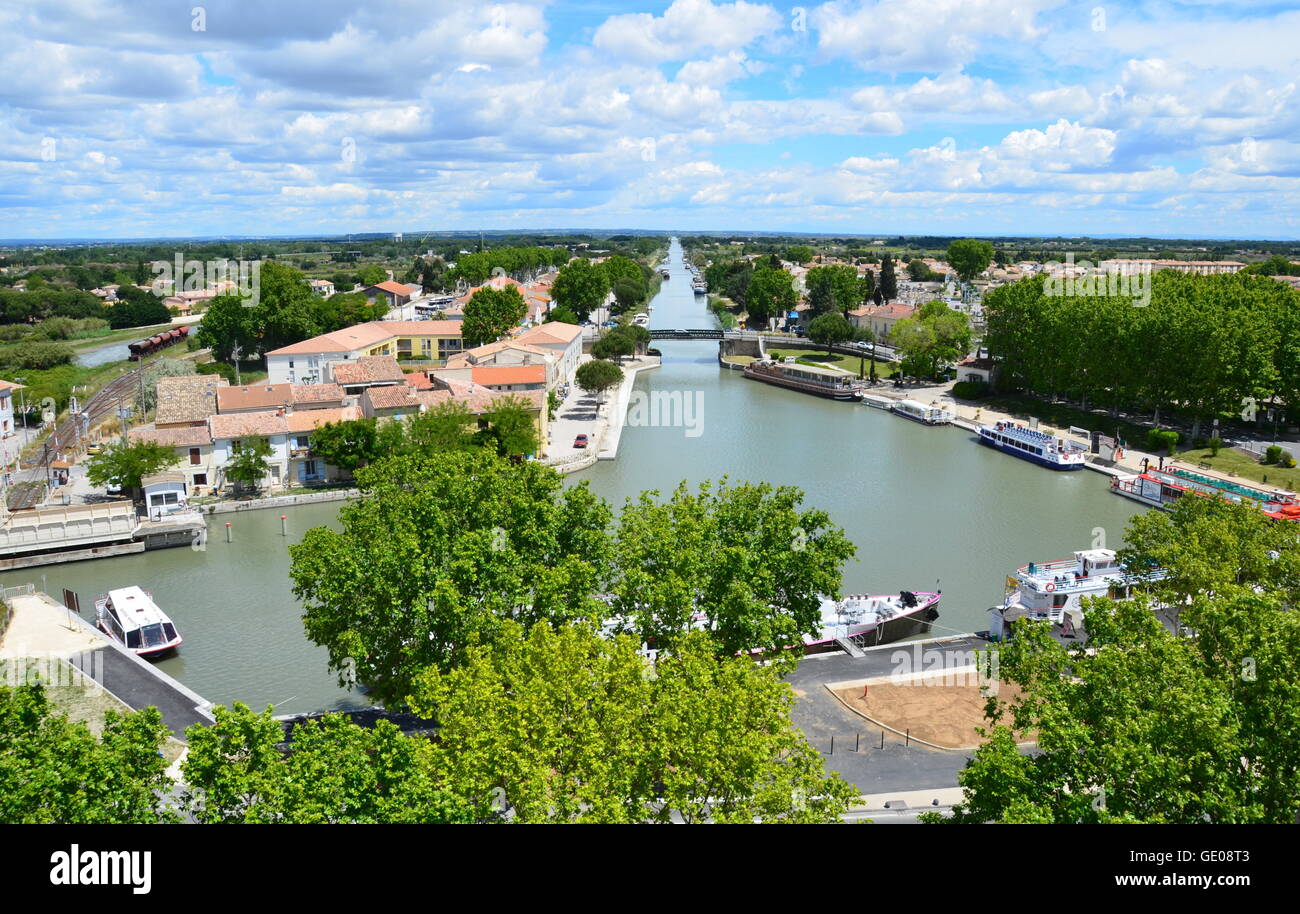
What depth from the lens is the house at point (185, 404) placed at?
26.3m

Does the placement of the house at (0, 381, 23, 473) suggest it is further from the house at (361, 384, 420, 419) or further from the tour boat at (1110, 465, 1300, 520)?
the tour boat at (1110, 465, 1300, 520)

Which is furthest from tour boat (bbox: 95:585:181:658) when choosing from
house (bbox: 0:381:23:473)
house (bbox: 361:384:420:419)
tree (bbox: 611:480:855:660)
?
house (bbox: 0:381:23:473)

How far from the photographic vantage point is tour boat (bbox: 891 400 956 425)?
122 ft

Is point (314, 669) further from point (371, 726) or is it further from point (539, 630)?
point (539, 630)

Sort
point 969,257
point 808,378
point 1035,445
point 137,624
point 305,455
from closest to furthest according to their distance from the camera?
point 137,624
point 305,455
point 1035,445
point 808,378
point 969,257

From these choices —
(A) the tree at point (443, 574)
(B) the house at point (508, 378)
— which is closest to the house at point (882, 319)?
(B) the house at point (508, 378)

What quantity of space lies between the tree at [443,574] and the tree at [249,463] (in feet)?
41.3

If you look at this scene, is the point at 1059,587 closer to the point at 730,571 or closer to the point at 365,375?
the point at 730,571

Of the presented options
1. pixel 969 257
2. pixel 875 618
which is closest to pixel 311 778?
pixel 875 618

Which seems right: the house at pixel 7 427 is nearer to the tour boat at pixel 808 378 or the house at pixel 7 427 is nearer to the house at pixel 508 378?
the house at pixel 508 378

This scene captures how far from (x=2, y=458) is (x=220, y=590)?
46.8 ft

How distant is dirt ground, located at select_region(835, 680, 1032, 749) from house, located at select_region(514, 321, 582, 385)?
86.3 feet

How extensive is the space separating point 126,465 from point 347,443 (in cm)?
521

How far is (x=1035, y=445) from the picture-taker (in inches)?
1225
